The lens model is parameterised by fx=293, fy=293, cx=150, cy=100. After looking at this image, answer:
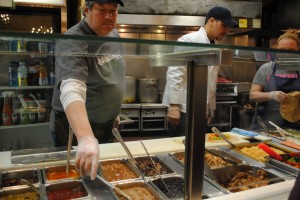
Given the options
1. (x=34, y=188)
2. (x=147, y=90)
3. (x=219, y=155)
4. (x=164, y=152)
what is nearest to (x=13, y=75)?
(x=147, y=90)

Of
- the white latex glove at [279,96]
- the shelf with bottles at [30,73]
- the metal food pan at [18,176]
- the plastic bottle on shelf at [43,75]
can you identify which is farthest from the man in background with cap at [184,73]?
the plastic bottle on shelf at [43,75]

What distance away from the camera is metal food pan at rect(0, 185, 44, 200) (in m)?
1.42

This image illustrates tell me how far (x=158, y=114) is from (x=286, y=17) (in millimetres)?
3017

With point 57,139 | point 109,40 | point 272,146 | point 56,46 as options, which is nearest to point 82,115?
point 56,46

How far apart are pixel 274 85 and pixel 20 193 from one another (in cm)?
275

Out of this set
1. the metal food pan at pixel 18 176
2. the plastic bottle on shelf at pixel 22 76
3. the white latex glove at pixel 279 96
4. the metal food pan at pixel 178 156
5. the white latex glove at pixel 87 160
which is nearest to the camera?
the white latex glove at pixel 87 160

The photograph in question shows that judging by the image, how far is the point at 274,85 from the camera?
3230 millimetres

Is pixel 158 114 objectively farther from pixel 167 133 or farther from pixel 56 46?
pixel 56 46

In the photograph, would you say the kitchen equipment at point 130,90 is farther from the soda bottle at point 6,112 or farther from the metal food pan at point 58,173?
the metal food pan at point 58,173

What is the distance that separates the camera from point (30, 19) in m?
3.90

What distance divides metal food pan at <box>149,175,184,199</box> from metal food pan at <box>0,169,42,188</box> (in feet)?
2.00

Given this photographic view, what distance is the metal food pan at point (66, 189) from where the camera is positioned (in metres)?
1.44

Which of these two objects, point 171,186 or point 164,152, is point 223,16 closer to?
point 164,152

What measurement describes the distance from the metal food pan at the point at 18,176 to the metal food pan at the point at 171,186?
2.00 ft
